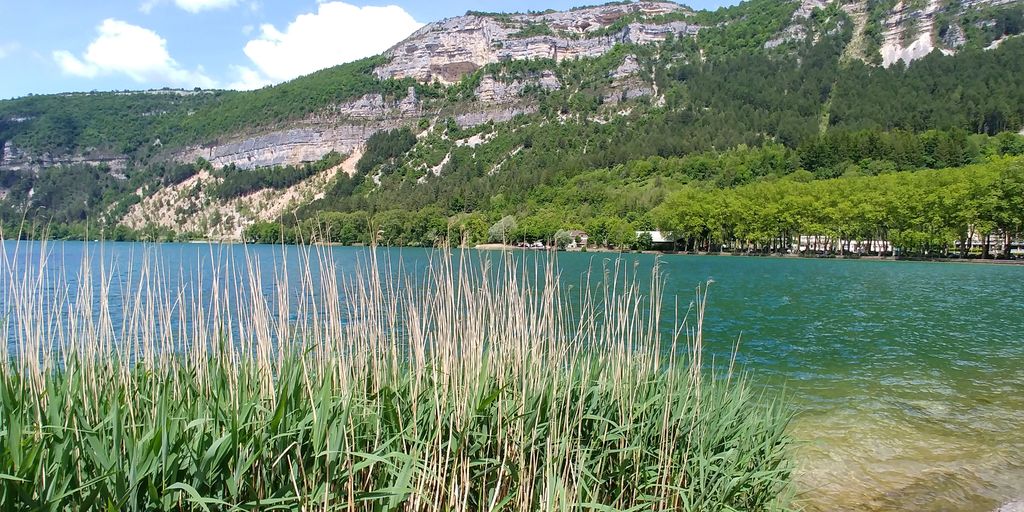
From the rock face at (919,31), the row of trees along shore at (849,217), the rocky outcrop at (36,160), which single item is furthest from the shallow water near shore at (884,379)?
the rocky outcrop at (36,160)

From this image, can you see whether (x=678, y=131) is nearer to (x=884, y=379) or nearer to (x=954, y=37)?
(x=954, y=37)

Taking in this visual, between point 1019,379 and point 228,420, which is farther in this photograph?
point 1019,379

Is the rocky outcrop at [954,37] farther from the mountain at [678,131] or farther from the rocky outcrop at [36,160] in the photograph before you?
the rocky outcrop at [36,160]

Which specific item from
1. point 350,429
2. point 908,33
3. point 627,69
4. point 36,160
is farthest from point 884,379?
point 36,160

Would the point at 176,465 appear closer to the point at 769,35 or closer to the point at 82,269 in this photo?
the point at 82,269

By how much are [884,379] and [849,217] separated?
68.2m

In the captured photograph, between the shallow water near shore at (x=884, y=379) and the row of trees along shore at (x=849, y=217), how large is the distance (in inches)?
1112

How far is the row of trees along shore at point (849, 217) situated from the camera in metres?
61.4

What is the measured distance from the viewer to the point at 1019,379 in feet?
45.4

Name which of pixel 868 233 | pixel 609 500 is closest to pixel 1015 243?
pixel 868 233

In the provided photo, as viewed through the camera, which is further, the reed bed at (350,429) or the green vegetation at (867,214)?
the green vegetation at (867,214)

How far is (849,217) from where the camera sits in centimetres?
7388

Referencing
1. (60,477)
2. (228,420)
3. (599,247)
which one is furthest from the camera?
(599,247)

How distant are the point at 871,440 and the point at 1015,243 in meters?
82.7
